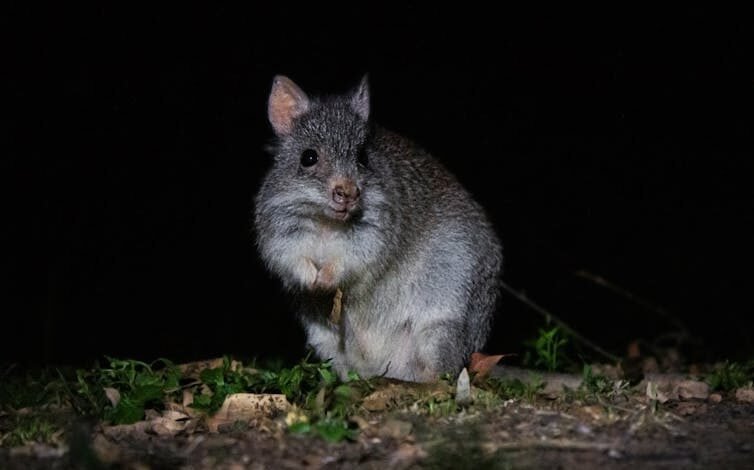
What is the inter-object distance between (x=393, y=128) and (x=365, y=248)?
4443mm

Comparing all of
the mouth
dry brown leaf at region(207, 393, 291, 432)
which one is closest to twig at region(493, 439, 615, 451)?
dry brown leaf at region(207, 393, 291, 432)

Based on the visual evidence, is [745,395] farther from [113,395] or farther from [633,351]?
[113,395]

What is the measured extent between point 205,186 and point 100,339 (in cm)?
210

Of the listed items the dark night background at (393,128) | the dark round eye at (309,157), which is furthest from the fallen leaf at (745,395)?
the dark night background at (393,128)

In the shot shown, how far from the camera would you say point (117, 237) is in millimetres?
11250

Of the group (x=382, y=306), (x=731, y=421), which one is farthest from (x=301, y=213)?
(x=731, y=421)

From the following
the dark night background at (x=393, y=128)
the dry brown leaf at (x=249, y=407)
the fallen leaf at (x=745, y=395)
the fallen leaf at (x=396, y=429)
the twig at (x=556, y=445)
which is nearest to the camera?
the twig at (x=556, y=445)

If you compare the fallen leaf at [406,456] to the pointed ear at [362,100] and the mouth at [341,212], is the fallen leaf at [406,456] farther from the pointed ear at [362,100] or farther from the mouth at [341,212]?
the pointed ear at [362,100]

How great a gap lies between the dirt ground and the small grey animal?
1.42 meters

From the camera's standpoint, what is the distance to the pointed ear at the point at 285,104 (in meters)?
7.27

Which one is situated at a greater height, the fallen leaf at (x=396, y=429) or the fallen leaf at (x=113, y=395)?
the fallen leaf at (x=396, y=429)

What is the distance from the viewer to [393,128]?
11.2 metres

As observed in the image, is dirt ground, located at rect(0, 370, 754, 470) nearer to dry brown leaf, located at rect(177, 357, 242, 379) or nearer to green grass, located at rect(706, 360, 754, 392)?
green grass, located at rect(706, 360, 754, 392)

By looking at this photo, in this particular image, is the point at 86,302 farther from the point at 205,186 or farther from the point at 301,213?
the point at 301,213
